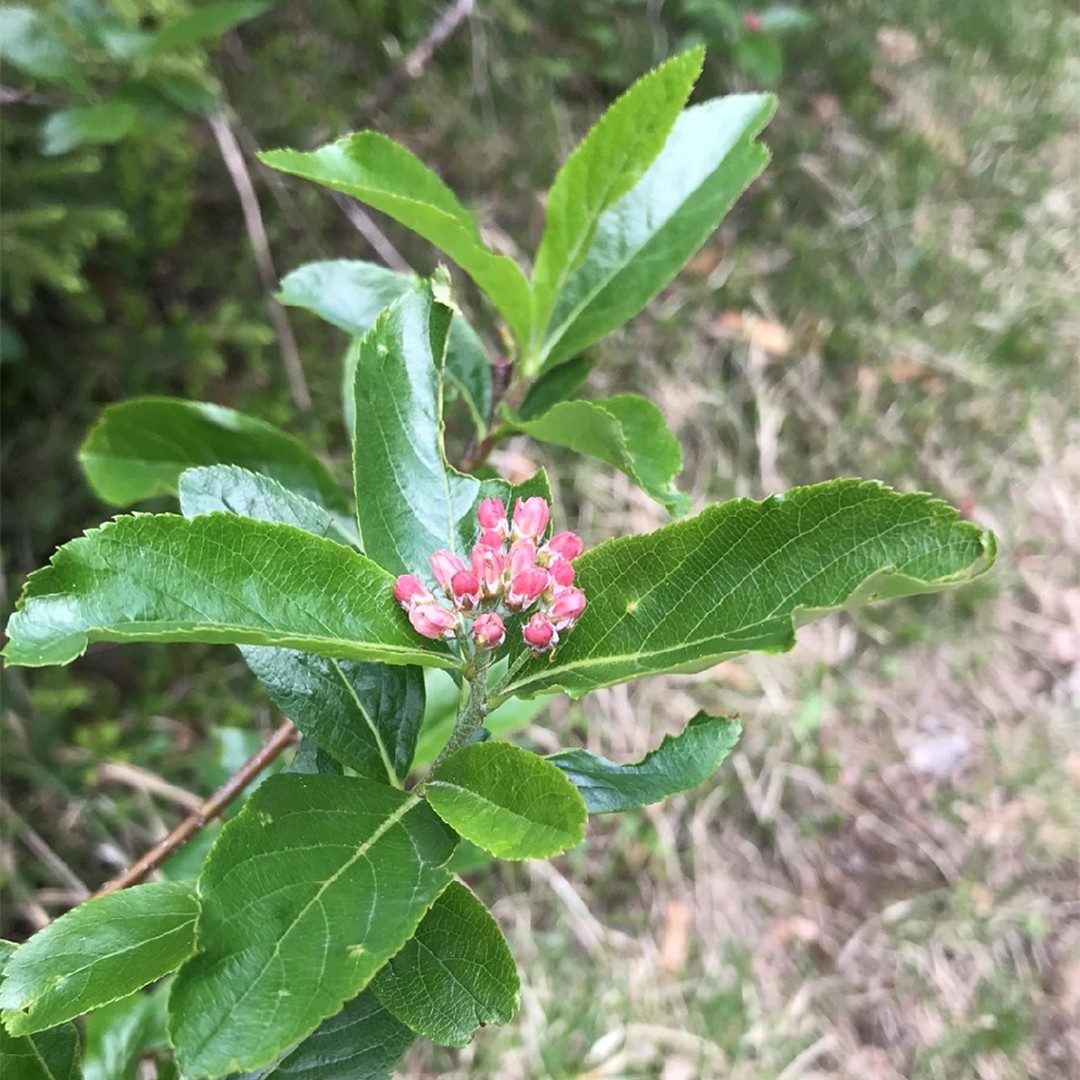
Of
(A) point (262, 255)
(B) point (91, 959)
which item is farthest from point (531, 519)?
(A) point (262, 255)

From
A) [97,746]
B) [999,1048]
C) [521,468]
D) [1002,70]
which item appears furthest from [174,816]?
[1002,70]

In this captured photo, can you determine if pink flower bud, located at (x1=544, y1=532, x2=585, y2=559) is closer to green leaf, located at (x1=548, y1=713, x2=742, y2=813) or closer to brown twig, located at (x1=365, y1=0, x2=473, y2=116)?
green leaf, located at (x1=548, y1=713, x2=742, y2=813)

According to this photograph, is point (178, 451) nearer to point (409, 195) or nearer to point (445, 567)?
point (409, 195)

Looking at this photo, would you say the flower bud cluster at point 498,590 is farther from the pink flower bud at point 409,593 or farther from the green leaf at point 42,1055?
the green leaf at point 42,1055

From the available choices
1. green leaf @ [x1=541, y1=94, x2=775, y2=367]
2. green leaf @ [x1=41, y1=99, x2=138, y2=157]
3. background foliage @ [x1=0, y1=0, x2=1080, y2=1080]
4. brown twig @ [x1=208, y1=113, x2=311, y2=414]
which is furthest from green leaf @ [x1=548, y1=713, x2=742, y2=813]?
brown twig @ [x1=208, y1=113, x2=311, y2=414]

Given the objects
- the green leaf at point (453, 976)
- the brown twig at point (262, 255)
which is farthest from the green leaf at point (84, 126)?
the green leaf at point (453, 976)

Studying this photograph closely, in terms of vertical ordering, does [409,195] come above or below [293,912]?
above
